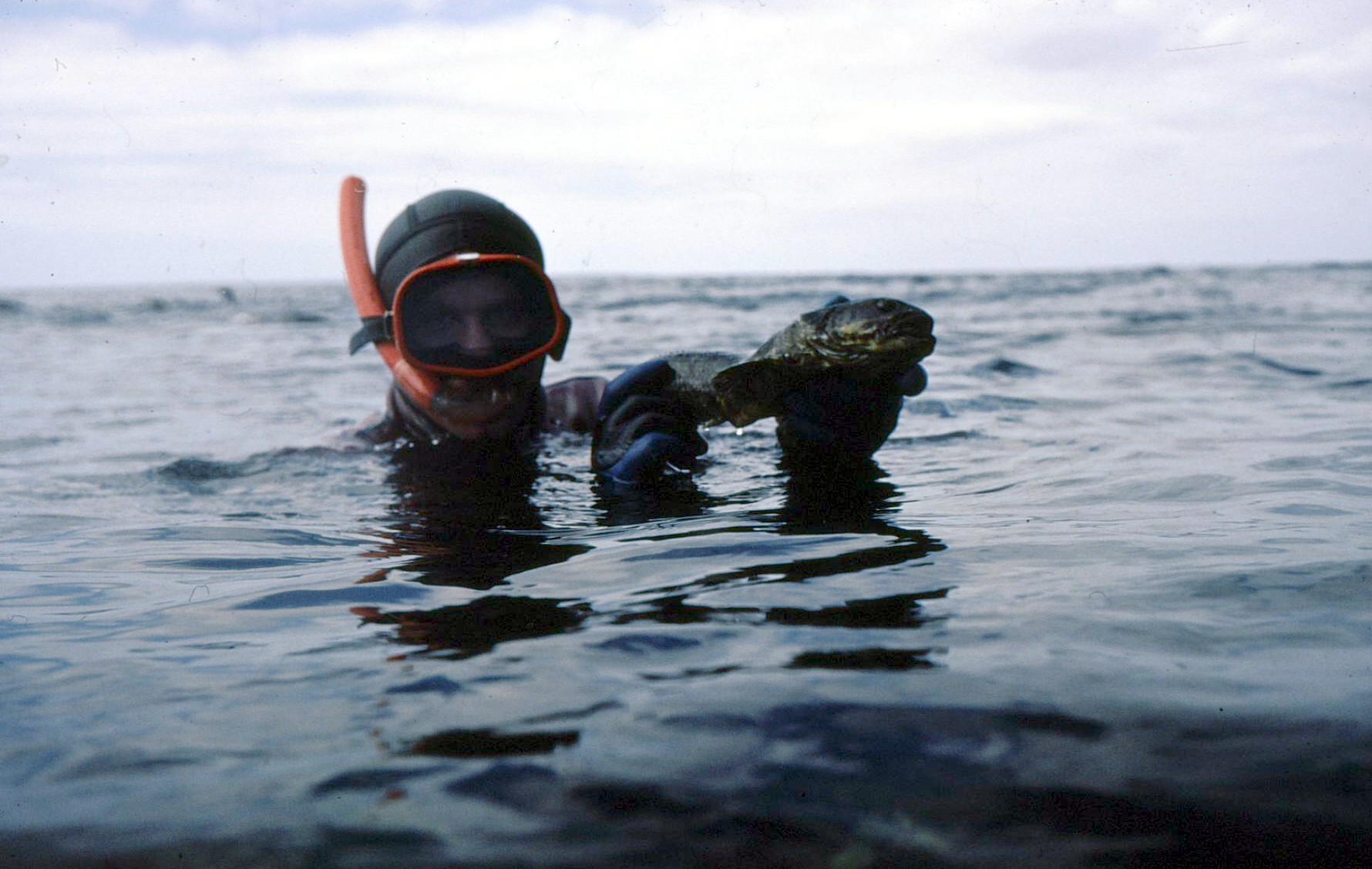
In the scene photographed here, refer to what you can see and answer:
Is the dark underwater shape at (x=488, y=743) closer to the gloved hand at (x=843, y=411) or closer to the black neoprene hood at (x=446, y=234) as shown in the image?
the gloved hand at (x=843, y=411)

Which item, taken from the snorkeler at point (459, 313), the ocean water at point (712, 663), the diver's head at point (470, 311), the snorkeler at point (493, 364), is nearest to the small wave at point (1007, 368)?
the ocean water at point (712, 663)

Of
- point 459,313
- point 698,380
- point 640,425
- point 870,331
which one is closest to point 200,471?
point 459,313

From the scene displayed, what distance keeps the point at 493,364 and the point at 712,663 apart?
2.52 m

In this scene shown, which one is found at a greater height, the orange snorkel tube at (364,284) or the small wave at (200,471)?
the orange snorkel tube at (364,284)

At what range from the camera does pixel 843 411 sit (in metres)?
3.29

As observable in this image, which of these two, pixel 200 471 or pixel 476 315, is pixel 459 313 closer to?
pixel 476 315

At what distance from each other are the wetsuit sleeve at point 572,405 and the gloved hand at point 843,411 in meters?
1.61

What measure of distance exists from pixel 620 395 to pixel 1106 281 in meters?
30.0

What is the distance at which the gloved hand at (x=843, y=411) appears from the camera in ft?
10.5

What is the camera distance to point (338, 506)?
3635mm

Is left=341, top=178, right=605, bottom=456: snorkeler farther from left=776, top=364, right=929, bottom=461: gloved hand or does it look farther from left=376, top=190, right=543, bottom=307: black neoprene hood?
left=776, top=364, right=929, bottom=461: gloved hand

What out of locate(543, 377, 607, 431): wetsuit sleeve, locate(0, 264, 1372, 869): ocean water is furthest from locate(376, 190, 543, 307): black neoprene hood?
locate(0, 264, 1372, 869): ocean water

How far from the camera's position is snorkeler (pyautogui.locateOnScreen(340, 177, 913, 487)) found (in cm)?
336

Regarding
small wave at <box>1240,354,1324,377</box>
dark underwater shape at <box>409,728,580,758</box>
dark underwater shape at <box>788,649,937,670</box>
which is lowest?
dark underwater shape at <box>409,728,580,758</box>
